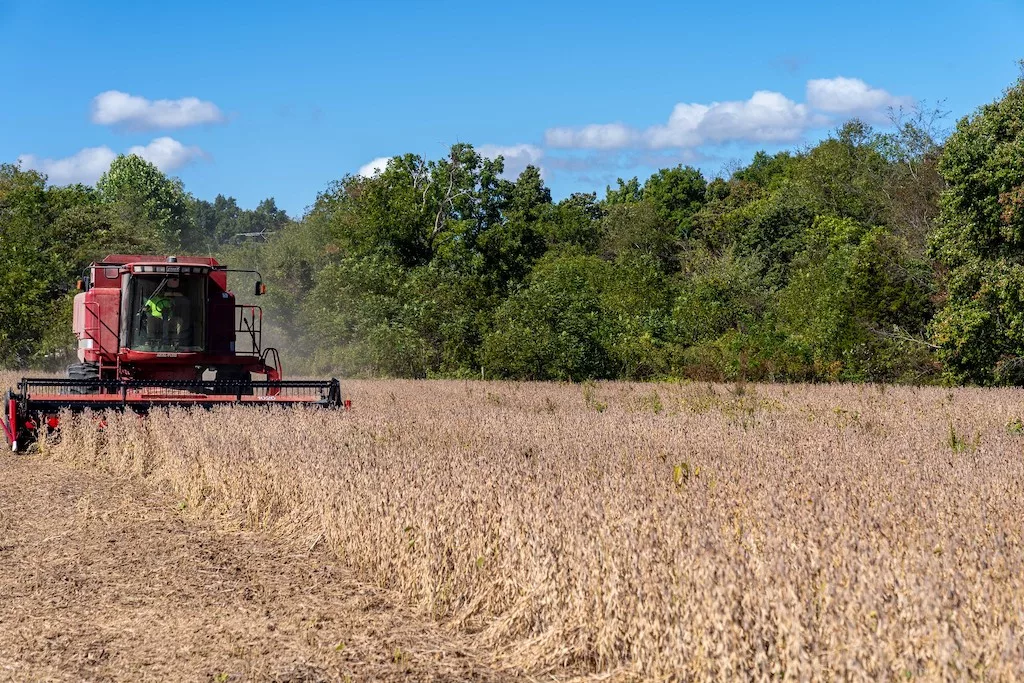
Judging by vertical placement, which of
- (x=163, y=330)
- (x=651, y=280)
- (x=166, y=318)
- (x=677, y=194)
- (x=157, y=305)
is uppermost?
(x=677, y=194)

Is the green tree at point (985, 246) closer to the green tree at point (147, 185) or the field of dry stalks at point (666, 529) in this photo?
the field of dry stalks at point (666, 529)

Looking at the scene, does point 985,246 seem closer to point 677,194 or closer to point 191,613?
point 191,613

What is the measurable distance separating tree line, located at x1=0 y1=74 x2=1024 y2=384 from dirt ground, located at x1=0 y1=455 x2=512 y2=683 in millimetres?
21090

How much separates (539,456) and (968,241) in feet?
69.0

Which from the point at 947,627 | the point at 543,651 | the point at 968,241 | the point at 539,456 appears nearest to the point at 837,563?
the point at 947,627

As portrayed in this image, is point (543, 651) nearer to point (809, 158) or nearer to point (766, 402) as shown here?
point (766, 402)

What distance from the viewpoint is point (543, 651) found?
520 centimetres

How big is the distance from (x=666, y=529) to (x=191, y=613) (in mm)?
2972

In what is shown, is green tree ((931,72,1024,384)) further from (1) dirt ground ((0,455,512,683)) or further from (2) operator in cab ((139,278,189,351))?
(1) dirt ground ((0,455,512,683))

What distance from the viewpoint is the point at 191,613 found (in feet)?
20.9

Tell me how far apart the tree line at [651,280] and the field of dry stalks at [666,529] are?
16387 millimetres

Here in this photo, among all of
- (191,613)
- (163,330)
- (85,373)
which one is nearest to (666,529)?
(191,613)

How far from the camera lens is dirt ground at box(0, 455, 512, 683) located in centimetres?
541

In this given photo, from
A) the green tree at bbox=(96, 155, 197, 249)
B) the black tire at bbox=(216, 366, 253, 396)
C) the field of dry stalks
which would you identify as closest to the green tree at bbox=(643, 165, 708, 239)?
the green tree at bbox=(96, 155, 197, 249)
